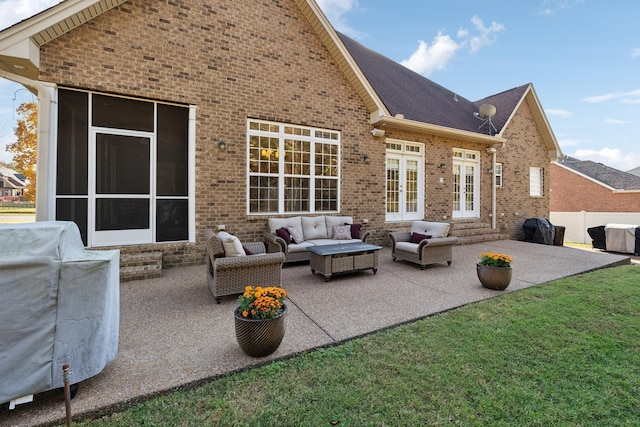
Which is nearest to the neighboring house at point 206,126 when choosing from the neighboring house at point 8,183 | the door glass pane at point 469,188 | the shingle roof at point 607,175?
the door glass pane at point 469,188

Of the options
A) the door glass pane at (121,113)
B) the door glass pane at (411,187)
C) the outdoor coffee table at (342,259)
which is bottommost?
the outdoor coffee table at (342,259)

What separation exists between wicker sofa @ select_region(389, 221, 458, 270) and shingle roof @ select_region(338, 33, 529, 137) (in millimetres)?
4245

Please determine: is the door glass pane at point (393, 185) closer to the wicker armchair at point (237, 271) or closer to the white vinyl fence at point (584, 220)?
the wicker armchair at point (237, 271)

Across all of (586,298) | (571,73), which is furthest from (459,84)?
(586,298)

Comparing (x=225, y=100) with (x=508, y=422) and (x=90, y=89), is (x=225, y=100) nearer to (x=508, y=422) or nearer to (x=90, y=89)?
(x=90, y=89)

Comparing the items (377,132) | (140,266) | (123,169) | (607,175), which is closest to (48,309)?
(140,266)

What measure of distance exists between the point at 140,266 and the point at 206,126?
11.5 feet

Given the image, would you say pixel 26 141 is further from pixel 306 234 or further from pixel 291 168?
pixel 306 234

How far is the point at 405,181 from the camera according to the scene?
33.6 ft

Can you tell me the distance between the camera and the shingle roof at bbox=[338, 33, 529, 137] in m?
10.7

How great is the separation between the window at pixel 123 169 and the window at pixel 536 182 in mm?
15284

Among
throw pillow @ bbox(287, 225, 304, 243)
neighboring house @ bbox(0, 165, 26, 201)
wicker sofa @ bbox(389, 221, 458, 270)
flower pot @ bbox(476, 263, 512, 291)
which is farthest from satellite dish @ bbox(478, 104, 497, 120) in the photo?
neighboring house @ bbox(0, 165, 26, 201)

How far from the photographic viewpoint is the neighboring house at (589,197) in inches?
663

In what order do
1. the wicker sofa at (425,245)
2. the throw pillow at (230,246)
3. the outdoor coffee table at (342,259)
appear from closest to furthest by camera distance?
the throw pillow at (230,246) < the outdoor coffee table at (342,259) < the wicker sofa at (425,245)
